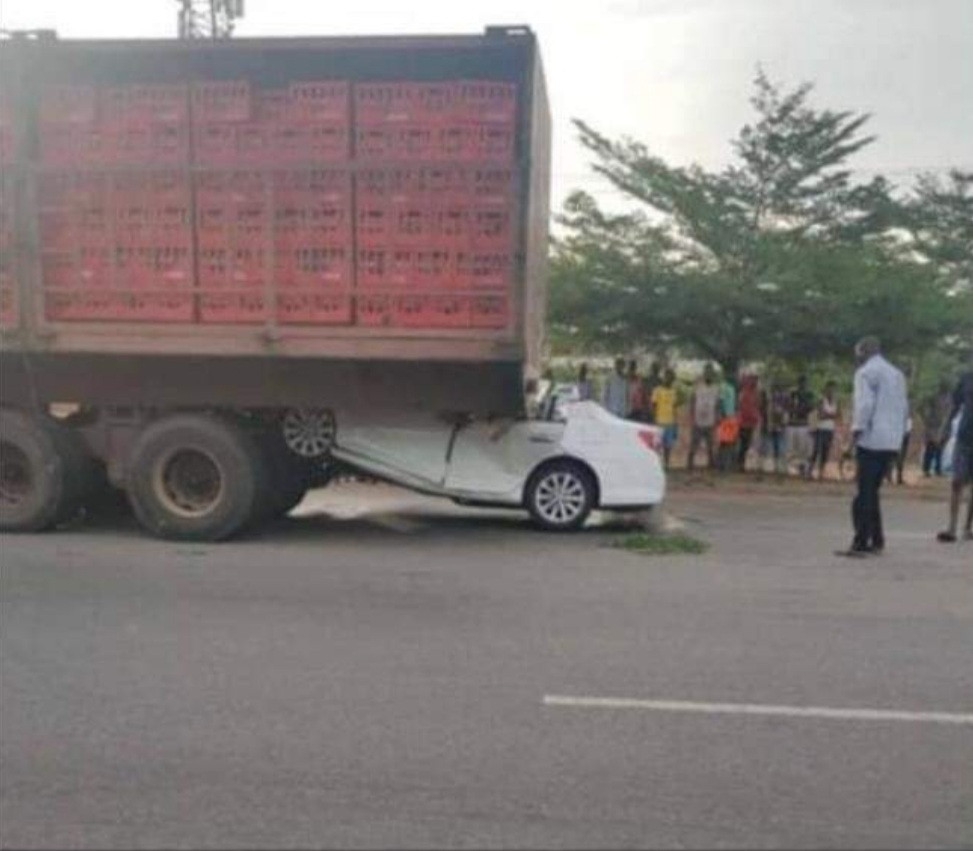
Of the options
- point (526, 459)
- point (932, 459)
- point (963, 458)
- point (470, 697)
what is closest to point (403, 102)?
point (526, 459)

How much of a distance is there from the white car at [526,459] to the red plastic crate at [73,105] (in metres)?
3.12

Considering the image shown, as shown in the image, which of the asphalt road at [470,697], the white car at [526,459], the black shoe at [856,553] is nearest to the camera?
the asphalt road at [470,697]

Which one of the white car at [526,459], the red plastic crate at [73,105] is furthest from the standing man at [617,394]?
the red plastic crate at [73,105]

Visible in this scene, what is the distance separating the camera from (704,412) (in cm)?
1745

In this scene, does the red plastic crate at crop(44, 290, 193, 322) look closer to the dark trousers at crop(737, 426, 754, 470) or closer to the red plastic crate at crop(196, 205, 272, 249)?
the red plastic crate at crop(196, 205, 272, 249)

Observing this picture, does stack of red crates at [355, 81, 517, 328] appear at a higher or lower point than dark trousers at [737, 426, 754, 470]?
higher

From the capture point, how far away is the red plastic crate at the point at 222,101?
9.82 metres

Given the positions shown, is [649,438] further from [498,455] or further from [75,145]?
[75,145]

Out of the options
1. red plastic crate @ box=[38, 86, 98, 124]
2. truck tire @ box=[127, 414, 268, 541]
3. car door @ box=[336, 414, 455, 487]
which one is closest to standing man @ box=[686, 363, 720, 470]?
car door @ box=[336, 414, 455, 487]

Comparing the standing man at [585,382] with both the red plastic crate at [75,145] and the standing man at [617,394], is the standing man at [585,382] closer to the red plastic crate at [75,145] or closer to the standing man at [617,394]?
the standing man at [617,394]

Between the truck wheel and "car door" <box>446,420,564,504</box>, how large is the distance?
14 centimetres

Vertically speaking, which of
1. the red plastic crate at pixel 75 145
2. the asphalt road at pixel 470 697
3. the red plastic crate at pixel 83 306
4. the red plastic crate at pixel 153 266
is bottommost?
the asphalt road at pixel 470 697

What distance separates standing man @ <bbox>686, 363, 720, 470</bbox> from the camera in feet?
57.1

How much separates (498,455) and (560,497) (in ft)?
2.18
